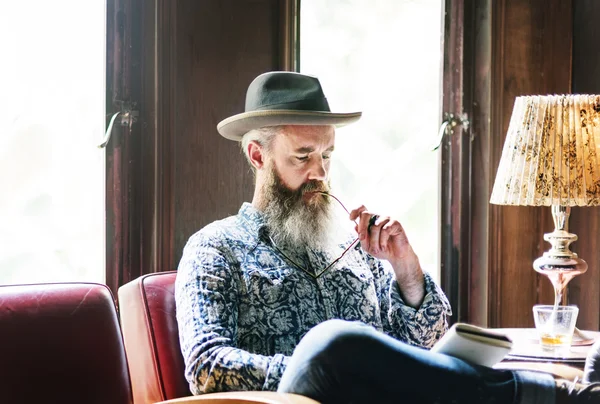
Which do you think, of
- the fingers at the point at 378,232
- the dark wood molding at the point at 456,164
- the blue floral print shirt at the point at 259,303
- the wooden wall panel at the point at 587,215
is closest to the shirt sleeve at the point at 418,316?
the blue floral print shirt at the point at 259,303

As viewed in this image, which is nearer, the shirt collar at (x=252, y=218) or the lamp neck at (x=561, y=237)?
the shirt collar at (x=252, y=218)

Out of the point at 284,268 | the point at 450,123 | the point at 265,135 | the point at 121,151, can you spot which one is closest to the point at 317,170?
the point at 265,135

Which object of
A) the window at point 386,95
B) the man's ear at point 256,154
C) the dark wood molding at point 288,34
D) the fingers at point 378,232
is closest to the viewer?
the fingers at point 378,232

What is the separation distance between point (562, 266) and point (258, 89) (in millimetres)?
1032

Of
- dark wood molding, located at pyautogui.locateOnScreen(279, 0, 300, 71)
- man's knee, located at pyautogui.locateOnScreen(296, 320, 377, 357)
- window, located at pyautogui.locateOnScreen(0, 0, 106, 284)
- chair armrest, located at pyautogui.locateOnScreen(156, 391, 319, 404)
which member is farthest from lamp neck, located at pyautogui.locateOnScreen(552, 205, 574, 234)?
window, located at pyautogui.locateOnScreen(0, 0, 106, 284)

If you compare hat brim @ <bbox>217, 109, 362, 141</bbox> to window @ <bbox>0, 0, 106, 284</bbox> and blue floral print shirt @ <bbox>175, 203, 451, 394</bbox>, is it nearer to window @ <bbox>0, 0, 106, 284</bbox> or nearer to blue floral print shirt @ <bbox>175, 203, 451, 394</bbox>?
blue floral print shirt @ <bbox>175, 203, 451, 394</bbox>

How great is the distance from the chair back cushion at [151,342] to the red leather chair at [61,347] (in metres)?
0.10

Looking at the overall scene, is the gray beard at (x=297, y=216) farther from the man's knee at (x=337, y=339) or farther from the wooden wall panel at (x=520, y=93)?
the wooden wall panel at (x=520, y=93)

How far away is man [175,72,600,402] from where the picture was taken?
1831 millimetres

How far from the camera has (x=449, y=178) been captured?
3125mm

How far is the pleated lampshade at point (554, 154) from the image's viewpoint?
2248mm

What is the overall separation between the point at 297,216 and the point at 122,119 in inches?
22.8

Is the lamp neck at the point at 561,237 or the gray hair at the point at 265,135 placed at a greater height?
the gray hair at the point at 265,135

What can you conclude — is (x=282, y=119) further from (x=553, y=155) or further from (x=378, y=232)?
(x=553, y=155)
